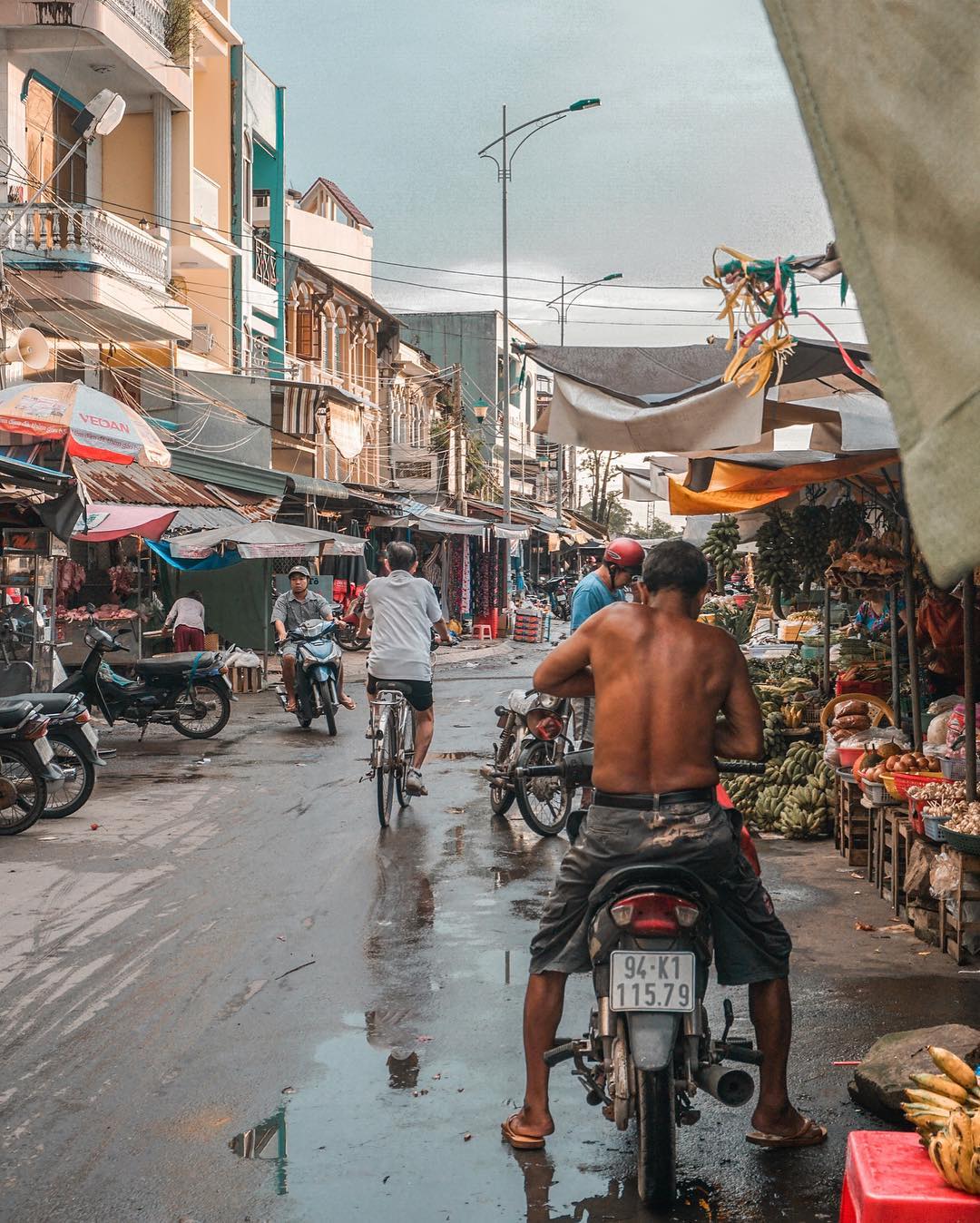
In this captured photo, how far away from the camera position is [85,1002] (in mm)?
5867

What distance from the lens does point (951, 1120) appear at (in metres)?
3.20

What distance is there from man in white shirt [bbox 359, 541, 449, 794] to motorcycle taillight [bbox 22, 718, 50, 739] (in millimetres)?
2389

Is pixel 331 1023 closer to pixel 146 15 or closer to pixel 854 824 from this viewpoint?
pixel 854 824

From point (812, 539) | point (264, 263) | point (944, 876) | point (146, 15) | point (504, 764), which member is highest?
point (146, 15)

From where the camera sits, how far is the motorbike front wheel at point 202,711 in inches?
590

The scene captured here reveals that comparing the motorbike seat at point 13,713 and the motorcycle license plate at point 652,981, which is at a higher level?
the motorbike seat at point 13,713

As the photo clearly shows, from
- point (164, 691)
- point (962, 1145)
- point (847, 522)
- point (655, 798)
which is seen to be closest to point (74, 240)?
point (164, 691)

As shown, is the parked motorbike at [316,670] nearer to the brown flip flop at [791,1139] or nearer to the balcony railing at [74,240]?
the balcony railing at [74,240]

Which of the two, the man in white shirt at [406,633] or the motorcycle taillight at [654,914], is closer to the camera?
the motorcycle taillight at [654,914]

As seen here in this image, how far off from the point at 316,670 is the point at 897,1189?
499 inches

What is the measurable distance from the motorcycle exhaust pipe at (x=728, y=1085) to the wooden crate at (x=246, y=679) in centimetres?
1666

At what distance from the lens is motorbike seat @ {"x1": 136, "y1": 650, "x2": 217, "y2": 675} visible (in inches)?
578

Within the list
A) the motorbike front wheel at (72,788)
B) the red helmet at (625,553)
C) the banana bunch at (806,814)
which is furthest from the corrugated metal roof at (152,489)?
the banana bunch at (806,814)

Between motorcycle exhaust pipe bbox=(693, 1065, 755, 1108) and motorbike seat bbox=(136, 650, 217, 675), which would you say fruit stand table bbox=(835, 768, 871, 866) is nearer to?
motorcycle exhaust pipe bbox=(693, 1065, 755, 1108)
